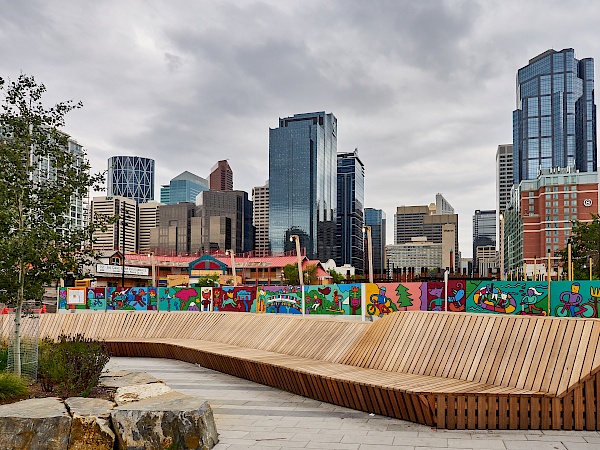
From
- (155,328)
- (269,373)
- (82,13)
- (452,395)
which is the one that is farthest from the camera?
(155,328)

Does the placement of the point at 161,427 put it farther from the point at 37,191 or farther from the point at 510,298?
the point at 510,298

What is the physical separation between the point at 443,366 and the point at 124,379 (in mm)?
4497

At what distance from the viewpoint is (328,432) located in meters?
6.73

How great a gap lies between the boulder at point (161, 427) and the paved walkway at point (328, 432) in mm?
428

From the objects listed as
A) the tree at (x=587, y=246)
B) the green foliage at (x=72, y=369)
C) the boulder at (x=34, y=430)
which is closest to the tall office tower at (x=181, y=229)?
the tree at (x=587, y=246)

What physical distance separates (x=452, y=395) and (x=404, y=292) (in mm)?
12370

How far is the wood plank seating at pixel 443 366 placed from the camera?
21.1 ft

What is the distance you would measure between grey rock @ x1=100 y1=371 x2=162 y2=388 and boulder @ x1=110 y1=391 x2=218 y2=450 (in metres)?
1.78

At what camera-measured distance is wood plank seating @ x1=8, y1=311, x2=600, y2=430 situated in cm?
642

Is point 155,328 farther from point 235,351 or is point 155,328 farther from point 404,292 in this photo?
point 404,292

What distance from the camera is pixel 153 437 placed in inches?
229

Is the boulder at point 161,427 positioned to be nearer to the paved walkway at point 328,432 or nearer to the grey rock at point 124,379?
the paved walkway at point 328,432

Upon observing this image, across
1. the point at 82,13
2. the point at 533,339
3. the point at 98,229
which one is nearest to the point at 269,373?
the point at 98,229

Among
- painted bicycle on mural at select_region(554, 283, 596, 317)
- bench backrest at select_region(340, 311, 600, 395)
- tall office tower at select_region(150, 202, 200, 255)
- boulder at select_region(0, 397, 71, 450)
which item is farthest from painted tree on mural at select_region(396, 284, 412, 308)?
tall office tower at select_region(150, 202, 200, 255)
